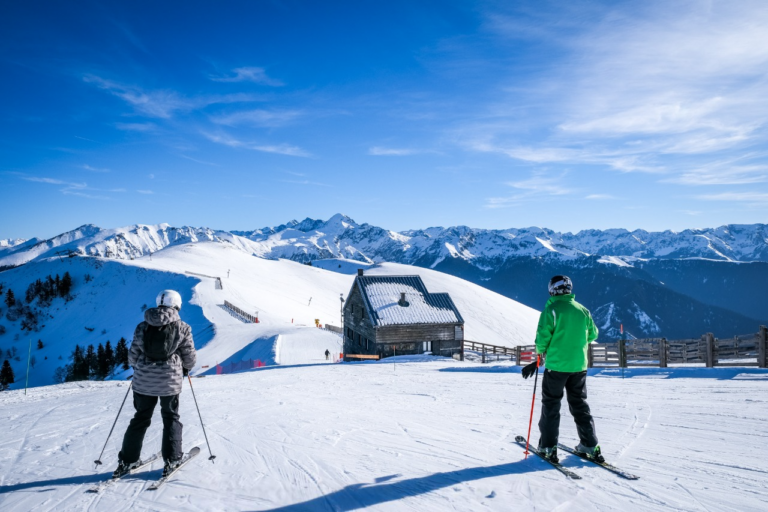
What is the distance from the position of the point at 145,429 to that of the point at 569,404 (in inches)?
208

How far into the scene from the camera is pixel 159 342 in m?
5.07

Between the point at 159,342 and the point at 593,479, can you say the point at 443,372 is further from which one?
the point at 159,342

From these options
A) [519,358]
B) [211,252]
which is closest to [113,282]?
[211,252]

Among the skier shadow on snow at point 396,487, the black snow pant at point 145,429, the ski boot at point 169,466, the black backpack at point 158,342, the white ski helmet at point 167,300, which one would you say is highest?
the white ski helmet at point 167,300

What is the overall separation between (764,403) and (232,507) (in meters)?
10.3

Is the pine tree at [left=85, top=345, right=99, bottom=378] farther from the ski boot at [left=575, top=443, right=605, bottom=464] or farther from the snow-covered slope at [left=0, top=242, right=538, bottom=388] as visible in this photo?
the ski boot at [left=575, top=443, right=605, bottom=464]

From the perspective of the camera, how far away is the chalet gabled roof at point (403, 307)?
1328 inches

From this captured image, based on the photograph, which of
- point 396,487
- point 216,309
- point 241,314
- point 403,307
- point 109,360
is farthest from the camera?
point 109,360

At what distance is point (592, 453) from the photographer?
17.6 ft

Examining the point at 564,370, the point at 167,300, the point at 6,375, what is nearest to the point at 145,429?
the point at 167,300

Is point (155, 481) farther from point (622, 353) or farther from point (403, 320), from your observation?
point (403, 320)

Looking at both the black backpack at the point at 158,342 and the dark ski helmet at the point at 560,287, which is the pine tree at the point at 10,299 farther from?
the dark ski helmet at the point at 560,287

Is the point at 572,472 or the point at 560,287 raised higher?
the point at 560,287

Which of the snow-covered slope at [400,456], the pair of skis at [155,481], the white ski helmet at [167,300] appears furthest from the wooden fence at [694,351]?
the white ski helmet at [167,300]
